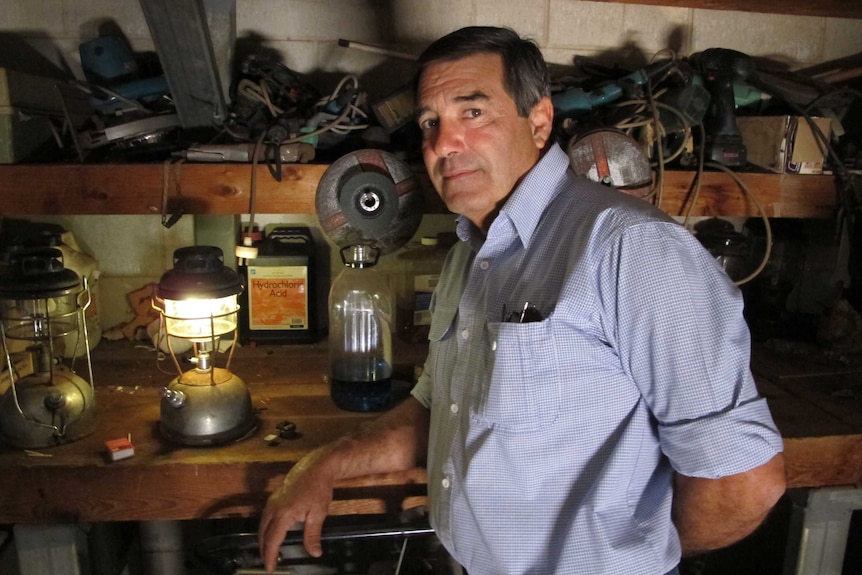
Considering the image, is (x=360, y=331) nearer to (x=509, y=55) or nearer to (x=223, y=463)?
(x=223, y=463)

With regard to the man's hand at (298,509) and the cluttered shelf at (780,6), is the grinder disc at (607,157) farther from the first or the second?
Answer: the man's hand at (298,509)

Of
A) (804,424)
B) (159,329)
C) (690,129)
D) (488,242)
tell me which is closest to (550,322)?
(488,242)

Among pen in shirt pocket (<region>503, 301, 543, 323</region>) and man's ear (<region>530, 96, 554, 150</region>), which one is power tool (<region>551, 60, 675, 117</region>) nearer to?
man's ear (<region>530, 96, 554, 150</region>)

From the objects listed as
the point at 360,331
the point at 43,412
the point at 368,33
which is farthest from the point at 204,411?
the point at 368,33

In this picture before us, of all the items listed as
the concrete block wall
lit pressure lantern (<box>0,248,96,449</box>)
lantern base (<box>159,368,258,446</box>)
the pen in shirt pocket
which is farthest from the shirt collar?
the concrete block wall

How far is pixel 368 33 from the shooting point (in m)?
1.77

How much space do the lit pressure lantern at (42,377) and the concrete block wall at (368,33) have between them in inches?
21.7

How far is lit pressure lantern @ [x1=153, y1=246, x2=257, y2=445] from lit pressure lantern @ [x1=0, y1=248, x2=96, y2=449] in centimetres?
15

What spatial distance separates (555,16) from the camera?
183 centimetres

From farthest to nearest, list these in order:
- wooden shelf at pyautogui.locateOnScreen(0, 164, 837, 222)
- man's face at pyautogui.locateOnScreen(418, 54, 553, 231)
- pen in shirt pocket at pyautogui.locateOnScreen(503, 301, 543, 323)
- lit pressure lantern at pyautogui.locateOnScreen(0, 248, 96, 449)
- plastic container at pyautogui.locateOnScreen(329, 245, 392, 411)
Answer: plastic container at pyautogui.locateOnScreen(329, 245, 392, 411)
wooden shelf at pyautogui.locateOnScreen(0, 164, 837, 222)
lit pressure lantern at pyautogui.locateOnScreen(0, 248, 96, 449)
man's face at pyautogui.locateOnScreen(418, 54, 553, 231)
pen in shirt pocket at pyautogui.locateOnScreen(503, 301, 543, 323)

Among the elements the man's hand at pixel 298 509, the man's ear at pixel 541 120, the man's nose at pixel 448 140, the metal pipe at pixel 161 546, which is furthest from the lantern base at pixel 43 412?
the man's ear at pixel 541 120

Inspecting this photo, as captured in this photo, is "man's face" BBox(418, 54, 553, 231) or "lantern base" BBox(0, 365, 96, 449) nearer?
"man's face" BBox(418, 54, 553, 231)

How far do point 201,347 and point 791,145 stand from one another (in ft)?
4.47

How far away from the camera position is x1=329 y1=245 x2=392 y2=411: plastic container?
58.1 inches
